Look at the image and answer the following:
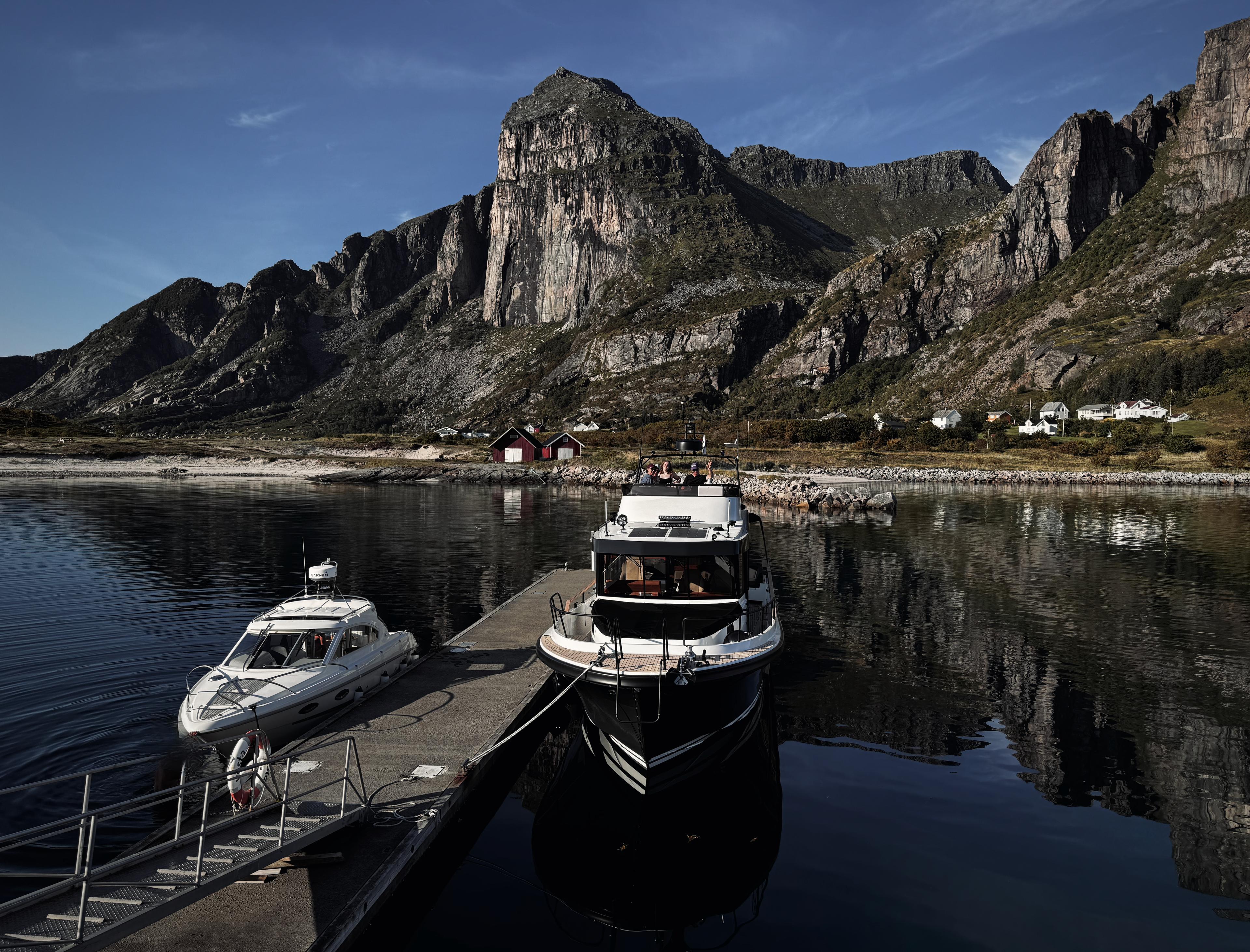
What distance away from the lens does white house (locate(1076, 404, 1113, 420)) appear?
12862 cm

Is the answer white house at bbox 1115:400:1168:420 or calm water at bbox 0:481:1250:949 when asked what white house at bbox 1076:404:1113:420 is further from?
calm water at bbox 0:481:1250:949

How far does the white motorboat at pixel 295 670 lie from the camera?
1309 cm

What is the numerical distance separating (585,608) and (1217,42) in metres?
259

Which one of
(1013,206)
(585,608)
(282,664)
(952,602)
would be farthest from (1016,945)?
(1013,206)

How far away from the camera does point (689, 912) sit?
9961 millimetres

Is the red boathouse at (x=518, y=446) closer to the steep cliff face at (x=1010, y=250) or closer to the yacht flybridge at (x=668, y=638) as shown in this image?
the steep cliff face at (x=1010, y=250)

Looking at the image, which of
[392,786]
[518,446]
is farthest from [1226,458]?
[392,786]

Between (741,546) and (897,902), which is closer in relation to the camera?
(897,902)

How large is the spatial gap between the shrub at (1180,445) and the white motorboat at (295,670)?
378 ft

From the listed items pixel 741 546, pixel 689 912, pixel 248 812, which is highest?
pixel 741 546

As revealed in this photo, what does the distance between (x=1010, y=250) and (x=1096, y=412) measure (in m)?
76.6

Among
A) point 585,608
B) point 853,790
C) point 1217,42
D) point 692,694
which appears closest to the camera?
point 692,694

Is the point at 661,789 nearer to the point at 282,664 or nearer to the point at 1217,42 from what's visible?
the point at 282,664

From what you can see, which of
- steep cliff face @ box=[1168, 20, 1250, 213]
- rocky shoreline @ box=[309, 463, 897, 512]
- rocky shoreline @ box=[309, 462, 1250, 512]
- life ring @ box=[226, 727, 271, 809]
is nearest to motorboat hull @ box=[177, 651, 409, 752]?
life ring @ box=[226, 727, 271, 809]
